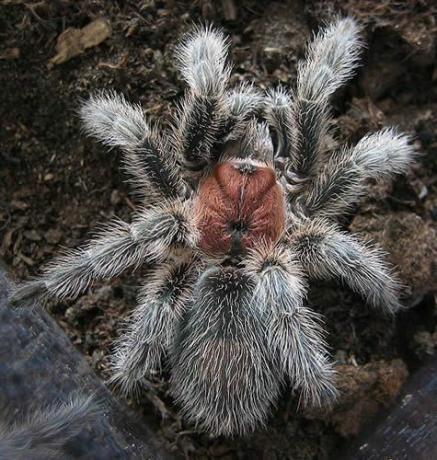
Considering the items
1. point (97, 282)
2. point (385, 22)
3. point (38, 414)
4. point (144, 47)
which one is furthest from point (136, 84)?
point (38, 414)

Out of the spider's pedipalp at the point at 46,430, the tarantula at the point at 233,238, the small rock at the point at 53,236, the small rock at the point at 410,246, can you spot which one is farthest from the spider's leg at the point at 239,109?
the spider's pedipalp at the point at 46,430

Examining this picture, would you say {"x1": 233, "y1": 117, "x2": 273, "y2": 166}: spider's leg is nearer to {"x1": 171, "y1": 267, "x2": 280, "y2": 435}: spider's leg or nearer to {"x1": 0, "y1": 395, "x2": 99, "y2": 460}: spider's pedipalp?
{"x1": 171, "y1": 267, "x2": 280, "y2": 435}: spider's leg

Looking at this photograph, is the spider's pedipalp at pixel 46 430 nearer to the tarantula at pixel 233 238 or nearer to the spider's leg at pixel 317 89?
the tarantula at pixel 233 238

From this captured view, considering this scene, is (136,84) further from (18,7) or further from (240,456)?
(240,456)

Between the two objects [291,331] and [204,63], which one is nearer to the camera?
[291,331]

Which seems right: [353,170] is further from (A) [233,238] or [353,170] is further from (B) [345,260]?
(A) [233,238]

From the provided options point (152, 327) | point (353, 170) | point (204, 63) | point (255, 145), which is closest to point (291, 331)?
point (152, 327)
